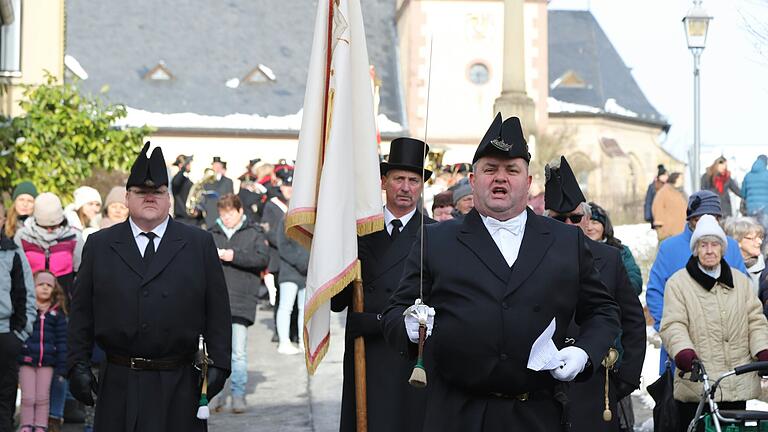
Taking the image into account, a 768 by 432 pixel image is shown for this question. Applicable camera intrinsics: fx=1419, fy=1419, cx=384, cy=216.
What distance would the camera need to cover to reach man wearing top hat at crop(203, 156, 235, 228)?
21.9 m

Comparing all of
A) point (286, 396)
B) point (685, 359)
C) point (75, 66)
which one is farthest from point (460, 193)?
point (75, 66)

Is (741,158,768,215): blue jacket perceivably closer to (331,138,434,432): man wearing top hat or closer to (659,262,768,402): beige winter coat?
(659,262,768,402): beige winter coat

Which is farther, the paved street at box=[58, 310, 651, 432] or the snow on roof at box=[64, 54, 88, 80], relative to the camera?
the snow on roof at box=[64, 54, 88, 80]

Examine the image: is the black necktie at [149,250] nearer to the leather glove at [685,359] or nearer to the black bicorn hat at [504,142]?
the black bicorn hat at [504,142]

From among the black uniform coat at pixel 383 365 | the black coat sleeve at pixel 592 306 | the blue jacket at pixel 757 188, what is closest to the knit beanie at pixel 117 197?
the black uniform coat at pixel 383 365

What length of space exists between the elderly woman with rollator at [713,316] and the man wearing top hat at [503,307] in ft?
9.13

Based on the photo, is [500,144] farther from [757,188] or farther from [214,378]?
[757,188]

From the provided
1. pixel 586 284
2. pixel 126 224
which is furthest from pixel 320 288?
pixel 586 284

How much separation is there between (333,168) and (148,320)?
1.41 metres

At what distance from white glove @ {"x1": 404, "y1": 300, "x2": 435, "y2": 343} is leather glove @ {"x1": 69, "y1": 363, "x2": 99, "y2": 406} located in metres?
2.51

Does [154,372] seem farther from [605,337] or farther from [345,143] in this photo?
[605,337]

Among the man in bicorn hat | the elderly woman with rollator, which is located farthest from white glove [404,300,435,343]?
the elderly woman with rollator

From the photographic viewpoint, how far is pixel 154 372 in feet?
23.9

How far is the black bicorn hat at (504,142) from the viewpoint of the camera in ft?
18.0
